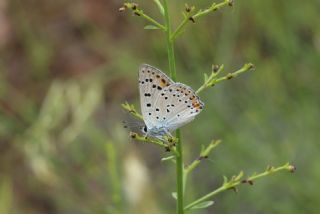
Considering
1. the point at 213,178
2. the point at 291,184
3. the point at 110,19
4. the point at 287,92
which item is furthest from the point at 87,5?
the point at 291,184

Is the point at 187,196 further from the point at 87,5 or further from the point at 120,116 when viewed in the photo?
the point at 87,5

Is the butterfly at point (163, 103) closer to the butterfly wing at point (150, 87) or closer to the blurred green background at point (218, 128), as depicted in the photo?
the butterfly wing at point (150, 87)

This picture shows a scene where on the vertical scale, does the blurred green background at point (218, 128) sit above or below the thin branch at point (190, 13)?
above

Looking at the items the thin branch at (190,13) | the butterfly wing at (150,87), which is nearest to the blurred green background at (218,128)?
the butterfly wing at (150,87)

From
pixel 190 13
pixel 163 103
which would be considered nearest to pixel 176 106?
pixel 163 103

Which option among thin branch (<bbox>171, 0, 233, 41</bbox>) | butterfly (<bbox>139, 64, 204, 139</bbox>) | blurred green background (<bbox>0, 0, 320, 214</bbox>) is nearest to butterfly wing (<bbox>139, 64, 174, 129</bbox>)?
butterfly (<bbox>139, 64, 204, 139</bbox>)

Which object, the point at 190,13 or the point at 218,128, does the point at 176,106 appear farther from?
the point at 218,128

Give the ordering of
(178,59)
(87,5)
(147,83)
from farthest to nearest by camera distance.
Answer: (87,5) < (178,59) < (147,83)
